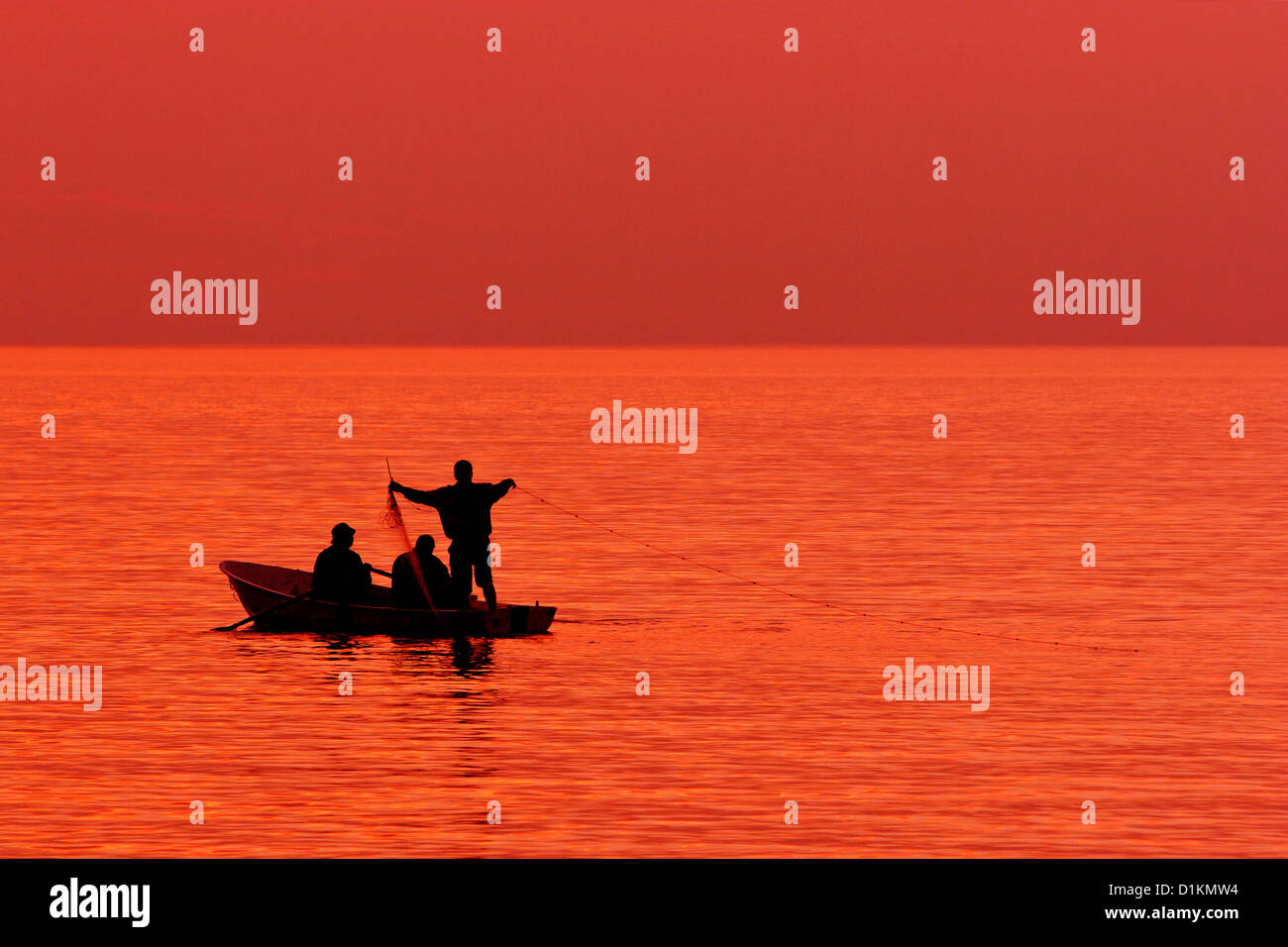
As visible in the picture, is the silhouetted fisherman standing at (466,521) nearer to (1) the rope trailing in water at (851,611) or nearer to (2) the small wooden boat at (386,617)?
(2) the small wooden boat at (386,617)

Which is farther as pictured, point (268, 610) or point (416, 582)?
point (268, 610)

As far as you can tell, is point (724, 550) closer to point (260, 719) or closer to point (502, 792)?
point (260, 719)

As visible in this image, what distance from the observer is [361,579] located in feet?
100

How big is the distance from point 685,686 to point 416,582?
5.45m

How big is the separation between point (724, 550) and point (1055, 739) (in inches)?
970

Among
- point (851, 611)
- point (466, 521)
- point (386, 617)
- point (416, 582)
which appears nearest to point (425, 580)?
point (416, 582)

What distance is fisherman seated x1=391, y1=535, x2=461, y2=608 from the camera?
3022 cm

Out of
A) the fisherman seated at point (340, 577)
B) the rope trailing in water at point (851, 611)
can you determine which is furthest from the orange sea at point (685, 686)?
the fisherman seated at point (340, 577)

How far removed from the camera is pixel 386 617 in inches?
1196

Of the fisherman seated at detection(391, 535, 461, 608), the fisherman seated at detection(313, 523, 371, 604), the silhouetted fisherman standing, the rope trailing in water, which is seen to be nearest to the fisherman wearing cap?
the fisherman seated at detection(391, 535, 461, 608)

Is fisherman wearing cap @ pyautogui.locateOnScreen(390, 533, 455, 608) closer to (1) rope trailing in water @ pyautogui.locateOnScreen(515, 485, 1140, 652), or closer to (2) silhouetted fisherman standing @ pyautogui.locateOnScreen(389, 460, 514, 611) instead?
(2) silhouetted fisherman standing @ pyautogui.locateOnScreen(389, 460, 514, 611)

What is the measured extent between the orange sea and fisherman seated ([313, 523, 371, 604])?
0.74 metres

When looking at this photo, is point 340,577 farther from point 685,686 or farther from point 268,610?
point 685,686

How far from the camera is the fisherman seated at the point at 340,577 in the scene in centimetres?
3030
